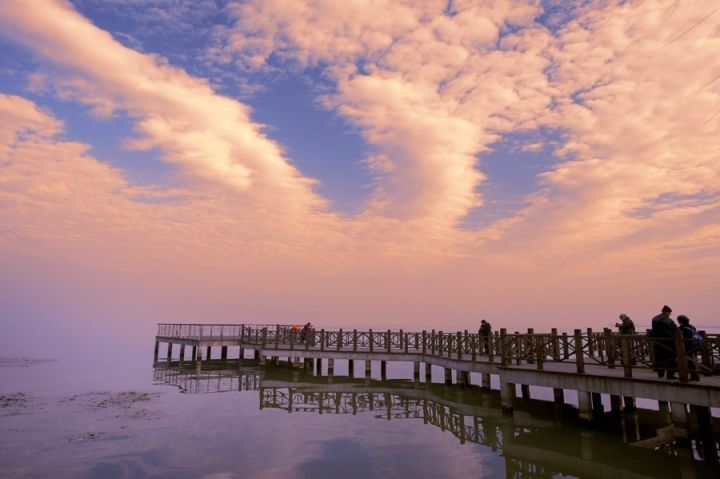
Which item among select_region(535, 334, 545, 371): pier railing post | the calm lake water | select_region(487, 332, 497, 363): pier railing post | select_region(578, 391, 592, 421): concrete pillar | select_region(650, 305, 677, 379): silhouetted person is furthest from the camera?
select_region(487, 332, 497, 363): pier railing post

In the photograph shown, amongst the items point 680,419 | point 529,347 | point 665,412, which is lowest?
point 665,412

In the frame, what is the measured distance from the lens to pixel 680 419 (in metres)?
12.8

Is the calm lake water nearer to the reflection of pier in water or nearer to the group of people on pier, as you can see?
the reflection of pier in water

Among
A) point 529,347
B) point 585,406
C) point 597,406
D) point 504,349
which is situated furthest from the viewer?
point 597,406

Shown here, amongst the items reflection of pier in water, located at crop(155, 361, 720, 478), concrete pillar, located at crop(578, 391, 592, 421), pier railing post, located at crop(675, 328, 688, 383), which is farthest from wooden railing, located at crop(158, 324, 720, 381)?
reflection of pier in water, located at crop(155, 361, 720, 478)

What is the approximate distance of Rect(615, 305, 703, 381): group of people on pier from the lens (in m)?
12.8

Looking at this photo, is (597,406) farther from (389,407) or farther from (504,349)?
(389,407)

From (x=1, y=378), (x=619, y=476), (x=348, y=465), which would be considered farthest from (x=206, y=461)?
(x=1, y=378)

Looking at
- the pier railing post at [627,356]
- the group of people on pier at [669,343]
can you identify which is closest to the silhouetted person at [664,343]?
the group of people on pier at [669,343]

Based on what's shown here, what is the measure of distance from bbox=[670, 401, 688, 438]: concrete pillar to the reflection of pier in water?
38cm

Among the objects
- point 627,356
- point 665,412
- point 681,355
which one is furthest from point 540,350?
point 665,412

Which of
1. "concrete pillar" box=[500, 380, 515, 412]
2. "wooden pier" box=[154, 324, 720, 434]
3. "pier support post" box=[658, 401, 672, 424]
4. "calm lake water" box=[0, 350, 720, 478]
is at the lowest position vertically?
"calm lake water" box=[0, 350, 720, 478]

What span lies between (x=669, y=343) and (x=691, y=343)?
64cm

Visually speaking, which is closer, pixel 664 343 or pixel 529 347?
pixel 664 343
